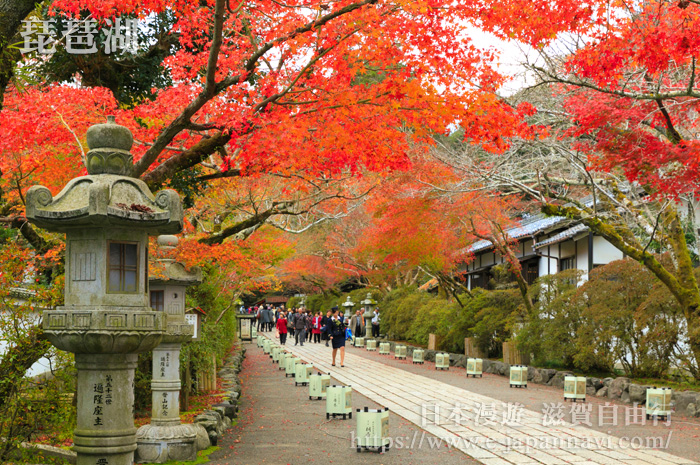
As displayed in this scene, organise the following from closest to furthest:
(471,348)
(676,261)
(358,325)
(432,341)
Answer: (676,261) < (471,348) < (432,341) < (358,325)

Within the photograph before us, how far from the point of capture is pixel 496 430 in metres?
11.7

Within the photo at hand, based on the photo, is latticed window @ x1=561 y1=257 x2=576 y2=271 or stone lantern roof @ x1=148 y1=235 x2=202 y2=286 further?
latticed window @ x1=561 y1=257 x2=576 y2=271

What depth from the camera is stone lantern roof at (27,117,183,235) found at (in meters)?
6.11

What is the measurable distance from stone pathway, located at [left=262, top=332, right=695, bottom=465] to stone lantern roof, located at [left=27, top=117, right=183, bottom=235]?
5.77 m

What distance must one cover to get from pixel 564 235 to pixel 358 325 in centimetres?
1873

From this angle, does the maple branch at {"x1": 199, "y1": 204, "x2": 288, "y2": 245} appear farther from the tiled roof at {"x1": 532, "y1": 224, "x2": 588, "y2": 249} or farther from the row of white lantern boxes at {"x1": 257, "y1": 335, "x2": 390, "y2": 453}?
the tiled roof at {"x1": 532, "y1": 224, "x2": 588, "y2": 249}

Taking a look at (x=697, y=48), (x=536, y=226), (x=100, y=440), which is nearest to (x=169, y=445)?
(x=100, y=440)

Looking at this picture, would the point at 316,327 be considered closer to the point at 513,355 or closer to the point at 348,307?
the point at 348,307

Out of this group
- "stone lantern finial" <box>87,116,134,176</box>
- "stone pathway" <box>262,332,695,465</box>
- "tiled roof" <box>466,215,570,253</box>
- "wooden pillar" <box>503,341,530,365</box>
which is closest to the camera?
"stone lantern finial" <box>87,116,134,176</box>

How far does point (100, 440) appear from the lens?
20.4 feet

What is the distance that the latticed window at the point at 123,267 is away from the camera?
6.43 m

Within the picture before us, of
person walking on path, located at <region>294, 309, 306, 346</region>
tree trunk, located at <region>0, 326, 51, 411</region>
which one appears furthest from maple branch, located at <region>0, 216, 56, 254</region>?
person walking on path, located at <region>294, 309, 306, 346</region>

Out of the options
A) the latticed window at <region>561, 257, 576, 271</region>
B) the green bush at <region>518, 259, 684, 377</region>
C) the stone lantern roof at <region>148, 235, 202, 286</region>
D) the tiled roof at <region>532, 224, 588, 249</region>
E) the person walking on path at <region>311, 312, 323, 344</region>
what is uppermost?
the tiled roof at <region>532, 224, 588, 249</region>

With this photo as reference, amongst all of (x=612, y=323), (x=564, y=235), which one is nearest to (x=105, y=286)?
(x=612, y=323)
